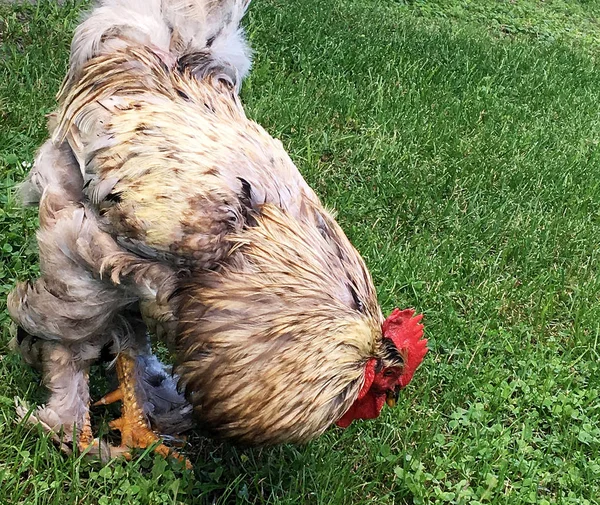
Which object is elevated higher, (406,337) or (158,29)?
(158,29)

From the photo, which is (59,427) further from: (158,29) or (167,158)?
(158,29)

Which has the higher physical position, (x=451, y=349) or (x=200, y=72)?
(x=200, y=72)

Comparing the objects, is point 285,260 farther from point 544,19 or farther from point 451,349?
point 544,19

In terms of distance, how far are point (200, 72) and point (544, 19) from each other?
1137cm

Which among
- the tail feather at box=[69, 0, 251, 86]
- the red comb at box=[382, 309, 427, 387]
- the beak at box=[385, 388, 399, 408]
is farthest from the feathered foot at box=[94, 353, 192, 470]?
the tail feather at box=[69, 0, 251, 86]

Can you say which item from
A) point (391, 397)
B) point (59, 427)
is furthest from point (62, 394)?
point (391, 397)

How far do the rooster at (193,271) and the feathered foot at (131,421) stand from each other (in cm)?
1

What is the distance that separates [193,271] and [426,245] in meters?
2.56

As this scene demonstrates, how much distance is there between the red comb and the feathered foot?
1.09 m

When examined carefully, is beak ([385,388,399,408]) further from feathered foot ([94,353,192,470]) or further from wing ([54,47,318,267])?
feathered foot ([94,353,192,470])

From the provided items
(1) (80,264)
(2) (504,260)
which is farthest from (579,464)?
(1) (80,264)

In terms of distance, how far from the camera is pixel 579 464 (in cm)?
351

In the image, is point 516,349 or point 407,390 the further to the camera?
point 516,349

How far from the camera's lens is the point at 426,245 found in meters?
4.66
